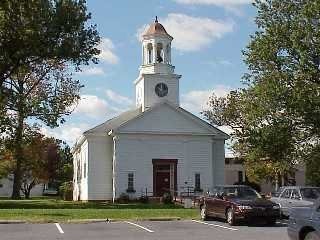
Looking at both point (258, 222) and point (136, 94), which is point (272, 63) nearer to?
point (258, 222)

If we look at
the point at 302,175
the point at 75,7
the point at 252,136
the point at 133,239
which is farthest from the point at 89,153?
the point at 302,175

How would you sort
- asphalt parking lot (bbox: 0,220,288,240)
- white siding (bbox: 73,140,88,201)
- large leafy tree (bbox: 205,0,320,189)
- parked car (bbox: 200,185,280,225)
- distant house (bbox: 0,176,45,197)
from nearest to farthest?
asphalt parking lot (bbox: 0,220,288,240) < parked car (bbox: 200,185,280,225) < large leafy tree (bbox: 205,0,320,189) < white siding (bbox: 73,140,88,201) < distant house (bbox: 0,176,45,197)

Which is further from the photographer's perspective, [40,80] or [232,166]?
[232,166]

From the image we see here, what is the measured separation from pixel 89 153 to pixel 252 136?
16492mm

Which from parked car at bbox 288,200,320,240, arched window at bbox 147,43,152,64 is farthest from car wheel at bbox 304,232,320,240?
arched window at bbox 147,43,152,64

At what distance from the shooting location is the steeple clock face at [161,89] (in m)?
50.4

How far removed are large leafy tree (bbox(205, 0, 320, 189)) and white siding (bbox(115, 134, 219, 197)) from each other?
1093 cm

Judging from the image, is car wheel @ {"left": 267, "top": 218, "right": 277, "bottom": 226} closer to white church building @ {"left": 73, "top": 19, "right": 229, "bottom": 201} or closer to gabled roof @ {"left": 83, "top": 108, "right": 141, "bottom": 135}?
white church building @ {"left": 73, "top": 19, "right": 229, "bottom": 201}

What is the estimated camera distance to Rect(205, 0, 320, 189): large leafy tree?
107 feet

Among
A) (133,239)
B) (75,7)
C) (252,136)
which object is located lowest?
(133,239)

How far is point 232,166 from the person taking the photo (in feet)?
254

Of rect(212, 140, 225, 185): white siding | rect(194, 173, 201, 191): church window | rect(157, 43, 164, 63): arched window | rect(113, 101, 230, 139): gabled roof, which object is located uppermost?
rect(157, 43, 164, 63): arched window

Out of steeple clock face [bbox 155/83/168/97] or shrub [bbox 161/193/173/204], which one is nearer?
shrub [bbox 161/193/173/204]

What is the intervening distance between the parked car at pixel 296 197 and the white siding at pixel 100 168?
2308 cm
